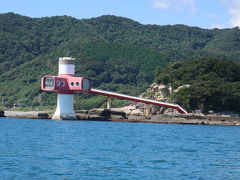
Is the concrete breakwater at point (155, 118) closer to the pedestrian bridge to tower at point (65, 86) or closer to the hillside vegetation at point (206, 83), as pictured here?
the hillside vegetation at point (206, 83)

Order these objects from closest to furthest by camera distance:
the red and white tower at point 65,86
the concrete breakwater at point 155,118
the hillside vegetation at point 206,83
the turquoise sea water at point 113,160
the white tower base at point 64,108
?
the turquoise sea water at point 113,160 < the white tower base at point 64,108 < the red and white tower at point 65,86 < the concrete breakwater at point 155,118 < the hillside vegetation at point 206,83

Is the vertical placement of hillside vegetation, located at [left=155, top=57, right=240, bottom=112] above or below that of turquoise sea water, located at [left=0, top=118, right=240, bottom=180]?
above

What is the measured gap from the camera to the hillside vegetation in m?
111

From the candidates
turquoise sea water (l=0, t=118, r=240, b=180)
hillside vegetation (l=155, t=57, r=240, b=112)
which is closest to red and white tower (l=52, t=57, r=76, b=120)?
hillside vegetation (l=155, t=57, r=240, b=112)

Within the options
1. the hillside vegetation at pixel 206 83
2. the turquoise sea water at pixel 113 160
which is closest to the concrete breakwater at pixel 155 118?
the hillside vegetation at pixel 206 83

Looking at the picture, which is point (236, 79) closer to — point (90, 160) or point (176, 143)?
point (176, 143)

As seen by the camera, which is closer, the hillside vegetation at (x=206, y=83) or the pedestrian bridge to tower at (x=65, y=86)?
the pedestrian bridge to tower at (x=65, y=86)

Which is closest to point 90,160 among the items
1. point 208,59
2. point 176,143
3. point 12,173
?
point 12,173

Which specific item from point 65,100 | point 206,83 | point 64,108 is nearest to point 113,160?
point 64,108

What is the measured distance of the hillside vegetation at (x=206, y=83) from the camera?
111 meters

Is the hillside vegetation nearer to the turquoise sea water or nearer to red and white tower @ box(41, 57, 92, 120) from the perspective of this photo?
red and white tower @ box(41, 57, 92, 120)

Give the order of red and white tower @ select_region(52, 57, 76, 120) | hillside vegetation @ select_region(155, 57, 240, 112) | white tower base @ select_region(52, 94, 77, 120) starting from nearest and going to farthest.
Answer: white tower base @ select_region(52, 94, 77, 120) < red and white tower @ select_region(52, 57, 76, 120) < hillside vegetation @ select_region(155, 57, 240, 112)

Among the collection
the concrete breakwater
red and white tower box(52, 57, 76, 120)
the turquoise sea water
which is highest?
red and white tower box(52, 57, 76, 120)

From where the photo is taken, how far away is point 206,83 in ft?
380
